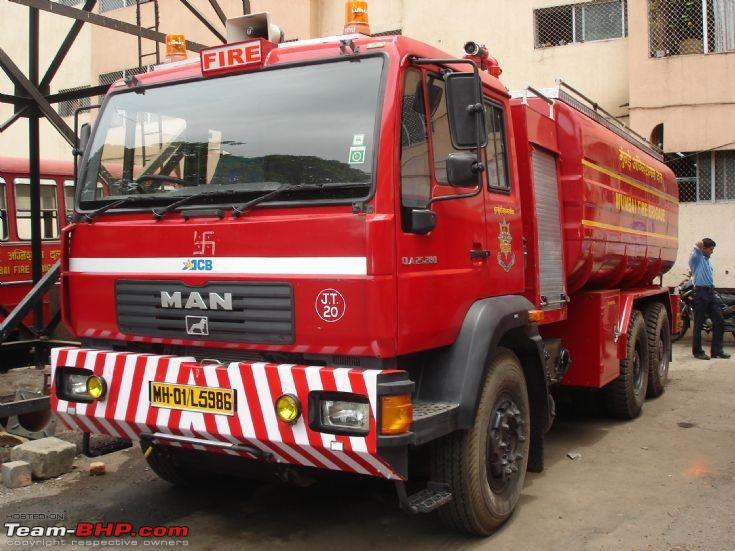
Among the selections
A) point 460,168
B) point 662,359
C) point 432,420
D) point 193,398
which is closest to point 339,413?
point 432,420

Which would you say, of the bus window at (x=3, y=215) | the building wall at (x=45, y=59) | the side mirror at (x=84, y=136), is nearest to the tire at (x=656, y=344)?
the side mirror at (x=84, y=136)

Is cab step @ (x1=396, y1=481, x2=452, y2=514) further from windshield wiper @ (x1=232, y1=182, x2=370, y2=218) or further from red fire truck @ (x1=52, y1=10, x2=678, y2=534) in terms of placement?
windshield wiper @ (x1=232, y1=182, x2=370, y2=218)

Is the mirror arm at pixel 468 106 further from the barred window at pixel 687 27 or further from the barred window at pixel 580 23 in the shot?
the barred window at pixel 580 23

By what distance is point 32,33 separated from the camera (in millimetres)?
6922

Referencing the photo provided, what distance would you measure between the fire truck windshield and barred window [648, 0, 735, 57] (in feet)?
35.4

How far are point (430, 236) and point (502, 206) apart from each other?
988mm

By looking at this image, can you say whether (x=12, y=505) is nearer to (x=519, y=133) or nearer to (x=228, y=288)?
(x=228, y=288)

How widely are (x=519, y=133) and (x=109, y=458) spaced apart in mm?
4010

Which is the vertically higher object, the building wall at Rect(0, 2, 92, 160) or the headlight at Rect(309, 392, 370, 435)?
the building wall at Rect(0, 2, 92, 160)

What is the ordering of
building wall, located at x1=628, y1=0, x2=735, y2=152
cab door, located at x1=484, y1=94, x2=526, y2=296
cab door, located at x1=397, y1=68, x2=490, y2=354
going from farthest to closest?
building wall, located at x1=628, y1=0, x2=735, y2=152 → cab door, located at x1=484, y1=94, x2=526, y2=296 → cab door, located at x1=397, y1=68, x2=490, y2=354

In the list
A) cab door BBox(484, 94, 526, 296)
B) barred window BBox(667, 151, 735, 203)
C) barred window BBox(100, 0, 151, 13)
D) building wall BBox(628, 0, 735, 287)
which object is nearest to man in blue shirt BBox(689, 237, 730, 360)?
building wall BBox(628, 0, 735, 287)

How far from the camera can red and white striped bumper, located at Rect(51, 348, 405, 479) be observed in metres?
3.42

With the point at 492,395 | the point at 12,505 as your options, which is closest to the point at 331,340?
the point at 492,395

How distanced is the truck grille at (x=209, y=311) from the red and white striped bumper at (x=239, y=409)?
154 millimetres
